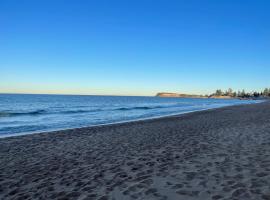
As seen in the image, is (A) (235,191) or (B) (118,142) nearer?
(A) (235,191)

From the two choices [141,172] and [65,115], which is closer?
[141,172]

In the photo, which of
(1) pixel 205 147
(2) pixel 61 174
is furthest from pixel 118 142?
(2) pixel 61 174

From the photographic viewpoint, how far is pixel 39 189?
6934 mm

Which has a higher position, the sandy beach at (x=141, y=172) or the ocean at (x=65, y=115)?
→ the sandy beach at (x=141, y=172)

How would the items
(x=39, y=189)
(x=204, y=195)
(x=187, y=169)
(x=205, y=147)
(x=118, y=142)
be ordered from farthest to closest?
(x=118, y=142) → (x=205, y=147) → (x=187, y=169) → (x=39, y=189) → (x=204, y=195)

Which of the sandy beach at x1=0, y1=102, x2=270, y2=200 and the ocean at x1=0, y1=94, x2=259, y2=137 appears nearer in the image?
the sandy beach at x1=0, y1=102, x2=270, y2=200

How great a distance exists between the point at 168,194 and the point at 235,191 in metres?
1.57

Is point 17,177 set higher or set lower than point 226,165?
lower

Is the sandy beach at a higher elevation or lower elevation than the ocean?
higher

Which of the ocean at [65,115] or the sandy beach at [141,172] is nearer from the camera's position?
the sandy beach at [141,172]

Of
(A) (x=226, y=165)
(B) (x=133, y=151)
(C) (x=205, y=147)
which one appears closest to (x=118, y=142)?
(B) (x=133, y=151)

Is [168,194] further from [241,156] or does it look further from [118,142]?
[118,142]

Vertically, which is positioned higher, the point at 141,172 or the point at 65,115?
the point at 141,172

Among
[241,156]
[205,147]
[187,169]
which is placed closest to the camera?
[187,169]
